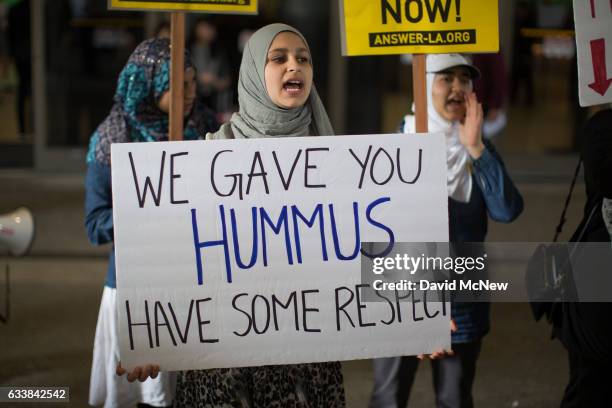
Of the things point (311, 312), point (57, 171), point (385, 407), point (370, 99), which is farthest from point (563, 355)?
point (57, 171)

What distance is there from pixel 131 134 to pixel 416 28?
4.07 ft

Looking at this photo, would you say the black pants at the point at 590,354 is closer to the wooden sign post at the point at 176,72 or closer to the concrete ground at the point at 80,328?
the wooden sign post at the point at 176,72

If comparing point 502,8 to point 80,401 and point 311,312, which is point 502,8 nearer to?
point 80,401

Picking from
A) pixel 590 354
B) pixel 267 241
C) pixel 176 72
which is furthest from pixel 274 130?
pixel 590 354

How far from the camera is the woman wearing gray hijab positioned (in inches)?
105

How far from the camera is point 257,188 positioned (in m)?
2.64

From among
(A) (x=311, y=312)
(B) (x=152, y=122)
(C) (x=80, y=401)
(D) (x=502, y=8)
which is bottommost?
(C) (x=80, y=401)

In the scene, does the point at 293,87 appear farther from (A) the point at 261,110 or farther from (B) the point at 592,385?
(B) the point at 592,385

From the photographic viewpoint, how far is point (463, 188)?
3574 millimetres

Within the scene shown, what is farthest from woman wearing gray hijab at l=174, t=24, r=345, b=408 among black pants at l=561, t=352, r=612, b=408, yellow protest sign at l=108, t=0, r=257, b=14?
black pants at l=561, t=352, r=612, b=408

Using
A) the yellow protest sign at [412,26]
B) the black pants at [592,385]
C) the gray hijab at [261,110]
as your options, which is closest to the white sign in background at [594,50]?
the yellow protest sign at [412,26]

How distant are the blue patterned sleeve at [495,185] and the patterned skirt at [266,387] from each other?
105cm

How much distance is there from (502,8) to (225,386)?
24.7ft

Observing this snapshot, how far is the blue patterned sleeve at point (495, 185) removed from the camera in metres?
3.45
